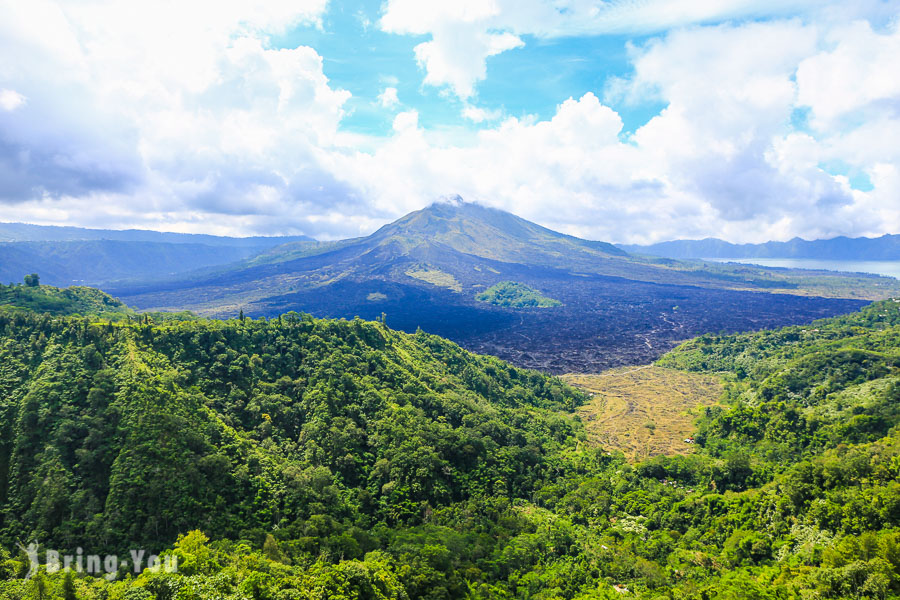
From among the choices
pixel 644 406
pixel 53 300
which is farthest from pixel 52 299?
pixel 644 406

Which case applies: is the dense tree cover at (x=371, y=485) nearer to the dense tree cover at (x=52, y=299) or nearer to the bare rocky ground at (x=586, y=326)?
the dense tree cover at (x=52, y=299)

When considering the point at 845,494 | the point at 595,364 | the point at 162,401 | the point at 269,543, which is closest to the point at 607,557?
the point at 845,494

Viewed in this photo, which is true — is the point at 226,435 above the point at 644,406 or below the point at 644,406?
above

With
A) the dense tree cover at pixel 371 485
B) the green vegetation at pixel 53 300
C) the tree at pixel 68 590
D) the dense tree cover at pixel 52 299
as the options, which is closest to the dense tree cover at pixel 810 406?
the dense tree cover at pixel 371 485

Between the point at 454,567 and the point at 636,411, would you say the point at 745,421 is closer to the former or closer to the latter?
the point at 636,411

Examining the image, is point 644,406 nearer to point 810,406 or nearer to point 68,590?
point 810,406

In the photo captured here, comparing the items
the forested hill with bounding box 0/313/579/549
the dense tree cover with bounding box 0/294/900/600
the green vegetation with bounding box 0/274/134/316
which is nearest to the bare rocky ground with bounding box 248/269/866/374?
the dense tree cover with bounding box 0/294/900/600

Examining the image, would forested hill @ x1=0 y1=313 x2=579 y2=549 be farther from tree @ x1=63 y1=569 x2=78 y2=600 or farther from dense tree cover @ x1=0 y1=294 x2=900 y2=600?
tree @ x1=63 y1=569 x2=78 y2=600
